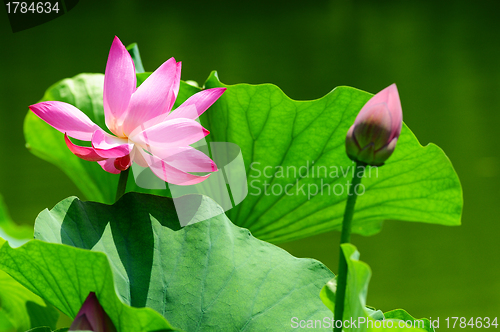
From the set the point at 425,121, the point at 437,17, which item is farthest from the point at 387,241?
the point at 437,17

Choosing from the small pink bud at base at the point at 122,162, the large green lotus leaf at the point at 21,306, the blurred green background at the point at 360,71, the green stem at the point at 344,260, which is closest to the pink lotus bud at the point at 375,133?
the green stem at the point at 344,260

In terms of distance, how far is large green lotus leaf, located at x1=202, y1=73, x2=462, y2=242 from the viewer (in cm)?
34

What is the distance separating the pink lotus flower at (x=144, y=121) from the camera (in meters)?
0.21

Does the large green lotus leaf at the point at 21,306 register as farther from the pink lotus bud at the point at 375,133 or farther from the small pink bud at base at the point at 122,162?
the pink lotus bud at the point at 375,133

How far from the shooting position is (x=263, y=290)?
24 centimetres

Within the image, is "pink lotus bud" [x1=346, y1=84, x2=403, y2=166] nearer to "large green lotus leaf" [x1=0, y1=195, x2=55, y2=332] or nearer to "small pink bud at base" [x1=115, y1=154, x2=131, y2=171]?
"small pink bud at base" [x1=115, y1=154, x2=131, y2=171]

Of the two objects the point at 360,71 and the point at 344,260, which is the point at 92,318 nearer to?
the point at 344,260

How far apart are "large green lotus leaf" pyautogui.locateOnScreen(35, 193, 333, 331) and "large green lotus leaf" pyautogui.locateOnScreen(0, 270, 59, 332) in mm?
161

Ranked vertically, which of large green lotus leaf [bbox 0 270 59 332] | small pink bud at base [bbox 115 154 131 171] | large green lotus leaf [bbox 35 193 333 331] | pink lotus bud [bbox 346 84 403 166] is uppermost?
pink lotus bud [bbox 346 84 403 166]

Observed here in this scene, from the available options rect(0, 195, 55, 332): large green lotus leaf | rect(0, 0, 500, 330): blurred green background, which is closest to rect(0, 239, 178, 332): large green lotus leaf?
rect(0, 195, 55, 332): large green lotus leaf

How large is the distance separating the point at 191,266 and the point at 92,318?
0.20ft

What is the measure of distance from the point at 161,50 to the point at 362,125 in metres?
3.18

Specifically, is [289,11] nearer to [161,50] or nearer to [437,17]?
[437,17]

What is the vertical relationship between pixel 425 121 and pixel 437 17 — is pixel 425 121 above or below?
below
